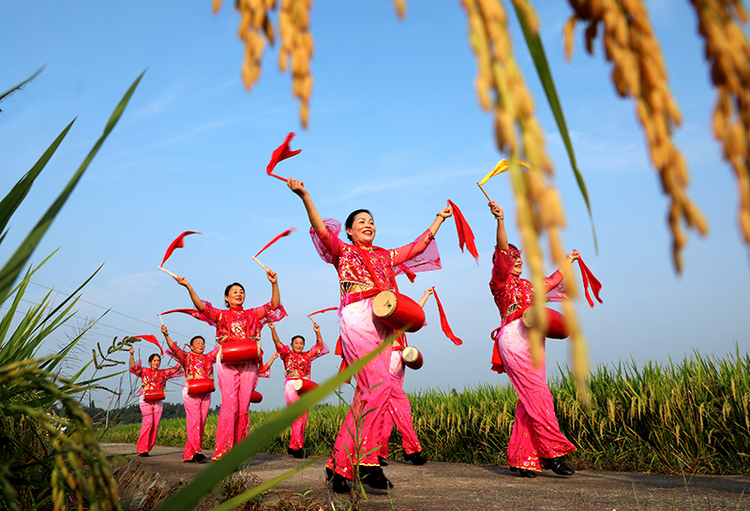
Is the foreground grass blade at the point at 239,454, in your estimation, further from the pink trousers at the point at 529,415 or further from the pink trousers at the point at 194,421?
the pink trousers at the point at 194,421

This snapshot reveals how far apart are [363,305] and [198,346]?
6957 mm

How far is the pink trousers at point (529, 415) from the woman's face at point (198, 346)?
6.95 metres

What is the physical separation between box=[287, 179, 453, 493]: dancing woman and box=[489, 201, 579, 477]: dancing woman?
33.5 inches

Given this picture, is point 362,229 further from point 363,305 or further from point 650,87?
point 650,87

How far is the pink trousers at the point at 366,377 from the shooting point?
373 centimetres

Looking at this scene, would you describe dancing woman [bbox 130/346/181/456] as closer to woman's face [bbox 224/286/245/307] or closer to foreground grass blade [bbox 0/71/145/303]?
woman's face [bbox 224/286/245/307]

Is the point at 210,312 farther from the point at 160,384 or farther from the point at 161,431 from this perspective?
the point at 161,431

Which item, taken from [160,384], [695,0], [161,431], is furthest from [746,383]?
[161,431]

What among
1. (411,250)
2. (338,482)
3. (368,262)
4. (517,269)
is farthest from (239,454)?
(517,269)

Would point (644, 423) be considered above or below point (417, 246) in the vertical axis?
below

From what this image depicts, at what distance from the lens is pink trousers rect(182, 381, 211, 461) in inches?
303

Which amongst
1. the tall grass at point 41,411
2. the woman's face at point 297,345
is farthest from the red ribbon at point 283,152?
the woman's face at point 297,345

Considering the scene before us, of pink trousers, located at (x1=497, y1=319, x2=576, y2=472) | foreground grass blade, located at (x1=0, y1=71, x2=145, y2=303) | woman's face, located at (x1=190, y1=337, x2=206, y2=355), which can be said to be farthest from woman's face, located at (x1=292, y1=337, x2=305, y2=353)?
foreground grass blade, located at (x1=0, y1=71, x2=145, y2=303)

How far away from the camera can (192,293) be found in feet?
22.0
